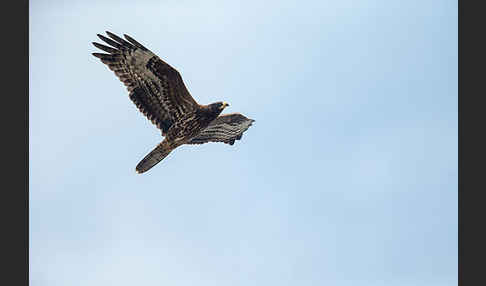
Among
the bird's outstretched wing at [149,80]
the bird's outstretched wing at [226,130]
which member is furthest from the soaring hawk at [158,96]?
the bird's outstretched wing at [226,130]

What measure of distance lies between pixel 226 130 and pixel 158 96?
188cm

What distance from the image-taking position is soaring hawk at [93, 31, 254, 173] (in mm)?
15898

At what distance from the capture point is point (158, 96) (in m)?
16.2

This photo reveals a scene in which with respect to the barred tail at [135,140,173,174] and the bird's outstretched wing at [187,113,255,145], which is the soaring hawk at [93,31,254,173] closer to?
the barred tail at [135,140,173,174]

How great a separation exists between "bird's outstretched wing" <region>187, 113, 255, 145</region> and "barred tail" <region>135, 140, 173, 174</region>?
1041mm

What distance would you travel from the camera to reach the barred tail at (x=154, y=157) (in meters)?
16.2

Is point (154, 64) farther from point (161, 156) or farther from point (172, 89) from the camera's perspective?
point (161, 156)

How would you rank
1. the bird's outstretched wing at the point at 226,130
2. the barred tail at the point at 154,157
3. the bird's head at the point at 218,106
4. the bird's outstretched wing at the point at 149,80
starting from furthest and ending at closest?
the bird's outstretched wing at the point at 226,130 < the barred tail at the point at 154,157 < the bird's head at the point at 218,106 < the bird's outstretched wing at the point at 149,80

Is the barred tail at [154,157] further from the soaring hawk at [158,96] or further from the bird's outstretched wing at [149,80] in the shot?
the bird's outstretched wing at [149,80]

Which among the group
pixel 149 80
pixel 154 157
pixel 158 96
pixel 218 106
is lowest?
pixel 154 157

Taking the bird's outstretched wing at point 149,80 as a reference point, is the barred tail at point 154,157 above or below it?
below

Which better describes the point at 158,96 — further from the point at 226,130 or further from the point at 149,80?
the point at 226,130

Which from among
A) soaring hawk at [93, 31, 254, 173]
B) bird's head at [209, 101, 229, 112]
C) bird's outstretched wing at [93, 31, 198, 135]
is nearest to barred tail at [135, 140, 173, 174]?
soaring hawk at [93, 31, 254, 173]

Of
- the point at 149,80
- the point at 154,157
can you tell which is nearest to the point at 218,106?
the point at 149,80
